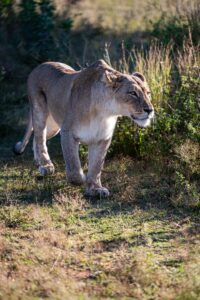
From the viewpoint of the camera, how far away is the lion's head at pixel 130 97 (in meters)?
7.15

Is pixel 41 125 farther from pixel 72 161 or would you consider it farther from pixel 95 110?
pixel 95 110

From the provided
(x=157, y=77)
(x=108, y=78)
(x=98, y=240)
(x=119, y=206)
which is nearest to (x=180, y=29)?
(x=157, y=77)

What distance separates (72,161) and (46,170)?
3.14ft

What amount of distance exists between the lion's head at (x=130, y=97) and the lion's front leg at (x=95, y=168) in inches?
18.6

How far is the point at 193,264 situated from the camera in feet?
18.1

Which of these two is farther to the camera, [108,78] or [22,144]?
[22,144]

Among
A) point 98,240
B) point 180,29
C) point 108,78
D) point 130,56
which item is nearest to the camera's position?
point 98,240

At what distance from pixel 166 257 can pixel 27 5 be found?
8354mm

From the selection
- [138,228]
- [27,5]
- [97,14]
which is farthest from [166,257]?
[97,14]

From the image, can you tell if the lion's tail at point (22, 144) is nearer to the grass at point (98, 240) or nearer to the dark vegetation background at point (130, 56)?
the grass at point (98, 240)

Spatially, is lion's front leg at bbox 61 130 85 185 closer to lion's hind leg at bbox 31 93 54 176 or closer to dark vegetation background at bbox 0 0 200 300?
dark vegetation background at bbox 0 0 200 300

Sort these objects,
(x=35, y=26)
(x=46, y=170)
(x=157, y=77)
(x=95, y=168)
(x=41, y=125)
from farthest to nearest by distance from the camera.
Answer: (x=35, y=26), (x=157, y=77), (x=41, y=125), (x=46, y=170), (x=95, y=168)

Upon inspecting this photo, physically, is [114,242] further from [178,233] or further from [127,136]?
[127,136]

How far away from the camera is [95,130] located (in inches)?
291
